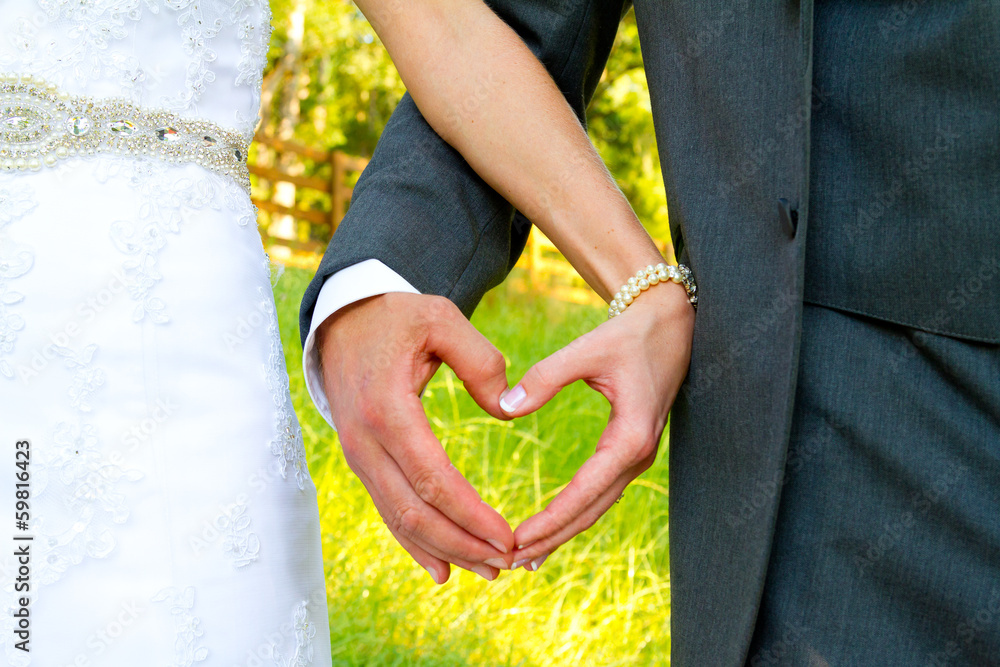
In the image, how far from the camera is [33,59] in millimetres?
1068

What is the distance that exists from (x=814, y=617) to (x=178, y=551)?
0.72m

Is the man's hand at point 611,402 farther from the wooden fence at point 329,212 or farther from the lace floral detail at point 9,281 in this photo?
the wooden fence at point 329,212

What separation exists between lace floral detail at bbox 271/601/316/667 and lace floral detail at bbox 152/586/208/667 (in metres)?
0.09

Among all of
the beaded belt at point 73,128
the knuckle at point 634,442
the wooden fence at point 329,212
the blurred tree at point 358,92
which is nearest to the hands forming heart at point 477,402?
the knuckle at point 634,442

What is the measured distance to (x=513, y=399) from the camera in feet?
3.04

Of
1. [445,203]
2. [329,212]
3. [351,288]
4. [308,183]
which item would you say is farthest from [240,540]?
[329,212]

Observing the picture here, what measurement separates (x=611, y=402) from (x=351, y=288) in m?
0.31

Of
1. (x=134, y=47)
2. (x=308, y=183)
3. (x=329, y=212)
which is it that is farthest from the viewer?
(x=329, y=212)

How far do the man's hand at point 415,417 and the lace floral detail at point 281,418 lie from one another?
0.19 m

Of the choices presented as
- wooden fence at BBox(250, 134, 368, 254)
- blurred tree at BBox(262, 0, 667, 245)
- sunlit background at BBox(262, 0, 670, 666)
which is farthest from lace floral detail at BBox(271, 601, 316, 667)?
blurred tree at BBox(262, 0, 667, 245)

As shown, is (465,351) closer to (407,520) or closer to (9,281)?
(407,520)

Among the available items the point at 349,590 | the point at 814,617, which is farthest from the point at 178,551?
the point at 349,590

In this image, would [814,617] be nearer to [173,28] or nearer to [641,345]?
[641,345]

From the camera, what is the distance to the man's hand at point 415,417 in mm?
877
